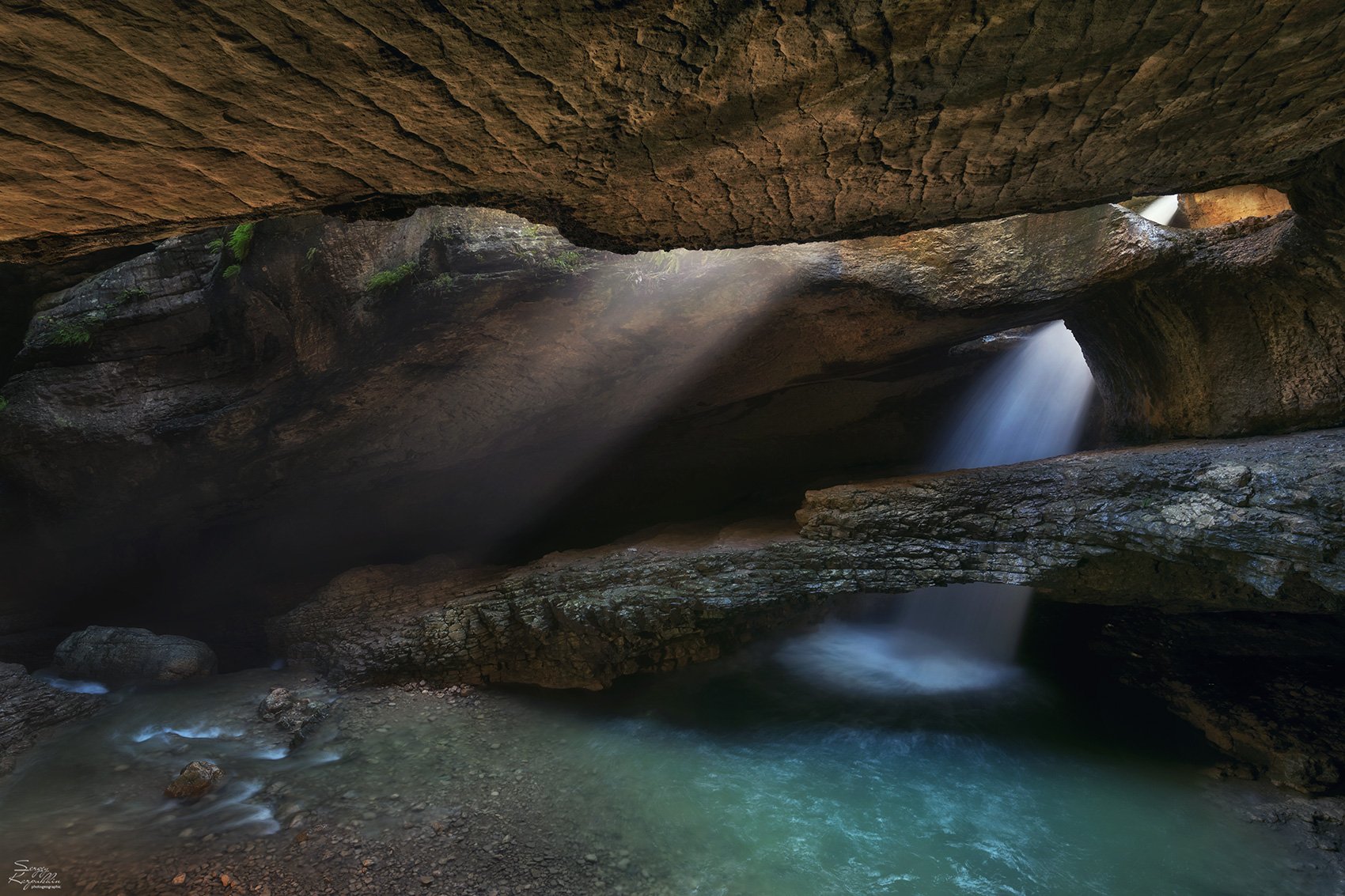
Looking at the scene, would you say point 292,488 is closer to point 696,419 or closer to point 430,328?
point 430,328

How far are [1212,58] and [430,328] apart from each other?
760cm

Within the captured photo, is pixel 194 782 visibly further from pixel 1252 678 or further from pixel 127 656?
pixel 1252 678

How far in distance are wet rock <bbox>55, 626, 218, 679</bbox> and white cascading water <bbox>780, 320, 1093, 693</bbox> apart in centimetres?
853

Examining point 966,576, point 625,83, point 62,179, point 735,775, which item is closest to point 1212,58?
point 625,83

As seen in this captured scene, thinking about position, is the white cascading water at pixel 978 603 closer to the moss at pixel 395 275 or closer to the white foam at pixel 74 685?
the moss at pixel 395 275

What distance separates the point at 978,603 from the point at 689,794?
6133 mm

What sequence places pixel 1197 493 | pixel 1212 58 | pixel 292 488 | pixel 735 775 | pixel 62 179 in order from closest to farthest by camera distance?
1. pixel 62 179
2. pixel 1212 58
3. pixel 1197 493
4. pixel 735 775
5. pixel 292 488

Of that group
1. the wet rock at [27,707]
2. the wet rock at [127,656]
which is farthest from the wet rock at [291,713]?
the wet rock at [127,656]

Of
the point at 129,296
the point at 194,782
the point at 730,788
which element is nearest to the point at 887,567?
the point at 730,788

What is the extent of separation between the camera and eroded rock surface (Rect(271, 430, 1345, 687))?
5219mm

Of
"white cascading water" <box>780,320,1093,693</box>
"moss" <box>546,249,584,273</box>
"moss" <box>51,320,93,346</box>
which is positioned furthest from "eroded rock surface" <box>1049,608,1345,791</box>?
"moss" <box>51,320,93,346</box>

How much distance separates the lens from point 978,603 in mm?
10047

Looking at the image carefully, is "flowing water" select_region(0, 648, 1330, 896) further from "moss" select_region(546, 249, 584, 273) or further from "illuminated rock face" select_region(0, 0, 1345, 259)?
"moss" select_region(546, 249, 584, 273)

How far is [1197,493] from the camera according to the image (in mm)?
5605
